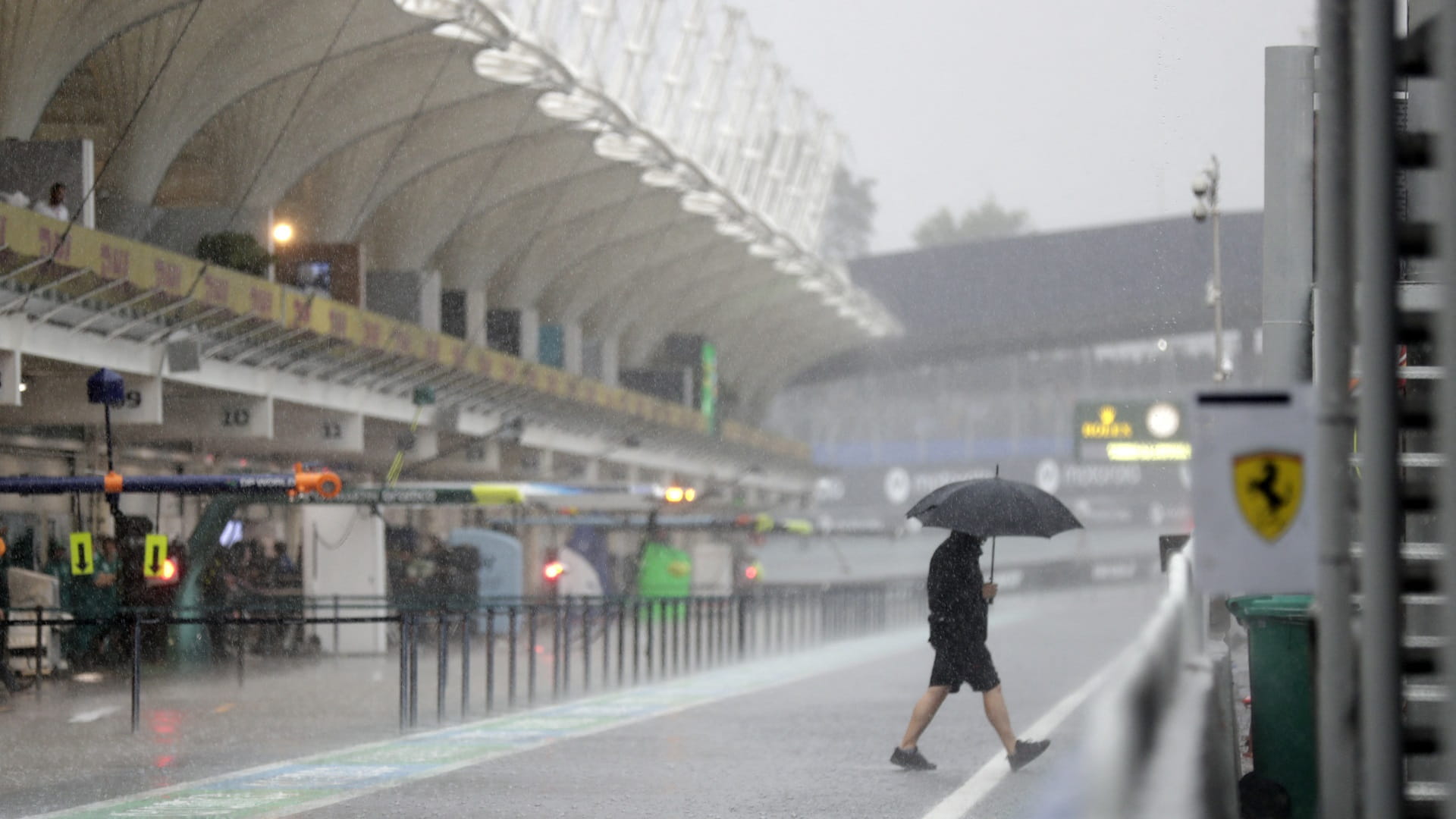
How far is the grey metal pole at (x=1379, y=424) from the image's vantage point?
5445 millimetres

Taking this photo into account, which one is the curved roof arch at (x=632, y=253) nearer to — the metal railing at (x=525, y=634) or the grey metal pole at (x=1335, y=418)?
the metal railing at (x=525, y=634)

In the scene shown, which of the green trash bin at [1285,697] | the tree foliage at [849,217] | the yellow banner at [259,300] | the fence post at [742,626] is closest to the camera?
the green trash bin at [1285,697]

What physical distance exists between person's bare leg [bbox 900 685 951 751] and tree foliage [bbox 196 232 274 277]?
68.2ft

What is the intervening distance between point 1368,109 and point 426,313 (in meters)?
44.1

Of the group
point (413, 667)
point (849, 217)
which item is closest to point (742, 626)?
point (413, 667)

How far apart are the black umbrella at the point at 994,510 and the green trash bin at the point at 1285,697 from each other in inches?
184

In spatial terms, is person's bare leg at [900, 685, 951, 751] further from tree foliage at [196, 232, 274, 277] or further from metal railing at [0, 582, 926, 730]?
tree foliage at [196, 232, 274, 277]

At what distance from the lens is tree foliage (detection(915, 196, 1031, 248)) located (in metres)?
167

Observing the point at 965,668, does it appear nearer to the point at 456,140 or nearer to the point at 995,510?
the point at 995,510

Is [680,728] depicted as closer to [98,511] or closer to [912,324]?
[98,511]

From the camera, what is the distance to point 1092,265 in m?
91.9

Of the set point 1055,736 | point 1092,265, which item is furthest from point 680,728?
point 1092,265

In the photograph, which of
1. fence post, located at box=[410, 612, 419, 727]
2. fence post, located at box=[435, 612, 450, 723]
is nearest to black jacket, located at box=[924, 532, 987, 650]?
fence post, located at box=[410, 612, 419, 727]

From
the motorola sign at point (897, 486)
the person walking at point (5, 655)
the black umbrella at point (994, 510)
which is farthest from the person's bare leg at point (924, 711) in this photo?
the motorola sign at point (897, 486)
